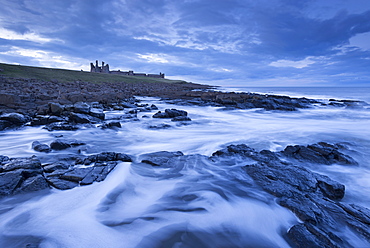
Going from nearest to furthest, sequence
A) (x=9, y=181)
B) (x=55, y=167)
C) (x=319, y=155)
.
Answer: (x=9, y=181), (x=55, y=167), (x=319, y=155)

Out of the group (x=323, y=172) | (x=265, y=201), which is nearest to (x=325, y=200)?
(x=265, y=201)

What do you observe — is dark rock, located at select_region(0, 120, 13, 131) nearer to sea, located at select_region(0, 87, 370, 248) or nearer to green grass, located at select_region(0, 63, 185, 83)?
sea, located at select_region(0, 87, 370, 248)

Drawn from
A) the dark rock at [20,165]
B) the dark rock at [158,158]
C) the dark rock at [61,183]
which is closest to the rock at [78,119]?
the dark rock at [158,158]

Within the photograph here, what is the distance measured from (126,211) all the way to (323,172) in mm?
4421

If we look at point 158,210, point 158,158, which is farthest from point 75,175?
point 158,158

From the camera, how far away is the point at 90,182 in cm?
363

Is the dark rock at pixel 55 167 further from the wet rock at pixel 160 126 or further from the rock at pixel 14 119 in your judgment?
the rock at pixel 14 119

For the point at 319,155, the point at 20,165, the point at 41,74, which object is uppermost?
the point at 41,74

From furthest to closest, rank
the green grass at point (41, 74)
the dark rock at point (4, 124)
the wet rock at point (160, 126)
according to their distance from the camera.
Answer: the green grass at point (41, 74) < the wet rock at point (160, 126) < the dark rock at point (4, 124)

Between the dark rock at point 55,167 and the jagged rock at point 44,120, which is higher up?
the dark rock at point 55,167

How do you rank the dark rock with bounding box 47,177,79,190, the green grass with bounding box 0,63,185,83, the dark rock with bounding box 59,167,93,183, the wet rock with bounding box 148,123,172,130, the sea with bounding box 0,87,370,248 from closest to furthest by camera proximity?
the sea with bounding box 0,87,370,248, the dark rock with bounding box 47,177,79,190, the dark rock with bounding box 59,167,93,183, the wet rock with bounding box 148,123,172,130, the green grass with bounding box 0,63,185,83

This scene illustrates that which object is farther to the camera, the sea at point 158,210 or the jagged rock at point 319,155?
the jagged rock at point 319,155

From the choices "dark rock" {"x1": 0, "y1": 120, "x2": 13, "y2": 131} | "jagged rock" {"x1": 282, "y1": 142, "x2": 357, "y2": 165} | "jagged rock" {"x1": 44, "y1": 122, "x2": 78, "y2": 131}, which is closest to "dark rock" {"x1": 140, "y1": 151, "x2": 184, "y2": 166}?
"jagged rock" {"x1": 282, "y1": 142, "x2": 357, "y2": 165}

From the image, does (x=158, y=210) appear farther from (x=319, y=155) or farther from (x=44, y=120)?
(x=44, y=120)
